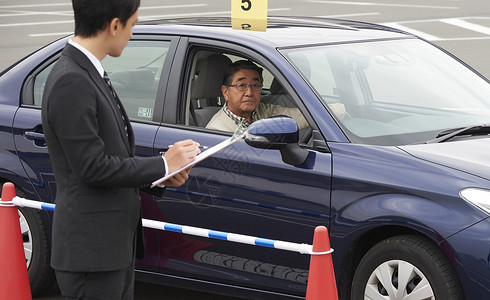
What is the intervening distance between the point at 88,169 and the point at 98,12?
504 mm

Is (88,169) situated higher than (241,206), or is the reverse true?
(88,169)

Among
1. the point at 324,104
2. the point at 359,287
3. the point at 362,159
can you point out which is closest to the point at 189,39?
the point at 324,104

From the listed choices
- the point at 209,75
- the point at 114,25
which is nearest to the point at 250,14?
the point at 209,75

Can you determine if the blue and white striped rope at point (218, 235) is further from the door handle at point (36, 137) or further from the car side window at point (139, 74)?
the car side window at point (139, 74)

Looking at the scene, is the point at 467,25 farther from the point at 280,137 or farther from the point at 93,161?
the point at 93,161

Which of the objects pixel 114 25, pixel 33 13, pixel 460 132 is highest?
pixel 33 13

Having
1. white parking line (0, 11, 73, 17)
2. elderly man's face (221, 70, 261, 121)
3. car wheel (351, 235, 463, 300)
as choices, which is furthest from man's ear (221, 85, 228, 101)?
white parking line (0, 11, 73, 17)

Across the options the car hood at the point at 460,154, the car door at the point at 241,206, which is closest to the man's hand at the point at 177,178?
the car door at the point at 241,206

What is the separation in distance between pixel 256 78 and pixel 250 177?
3.15ft

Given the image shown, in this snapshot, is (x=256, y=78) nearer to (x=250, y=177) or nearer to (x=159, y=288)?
(x=250, y=177)

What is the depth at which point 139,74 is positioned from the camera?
5766mm

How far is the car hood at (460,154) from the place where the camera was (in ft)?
15.1

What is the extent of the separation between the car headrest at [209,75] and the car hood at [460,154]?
4.58 feet

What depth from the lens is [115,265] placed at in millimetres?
3420
